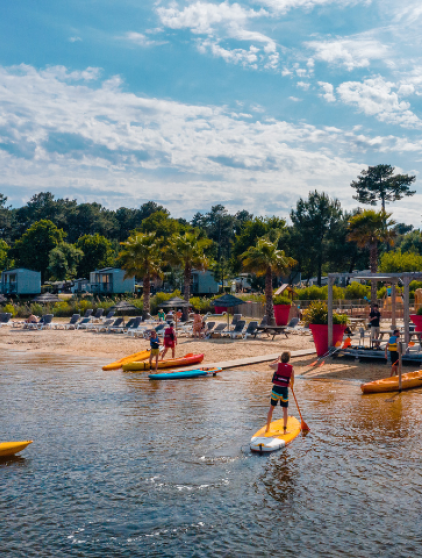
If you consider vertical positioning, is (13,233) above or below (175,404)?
above

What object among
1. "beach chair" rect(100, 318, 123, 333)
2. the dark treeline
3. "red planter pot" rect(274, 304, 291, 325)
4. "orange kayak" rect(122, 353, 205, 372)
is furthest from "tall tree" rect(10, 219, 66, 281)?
"orange kayak" rect(122, 353, 205, 372)

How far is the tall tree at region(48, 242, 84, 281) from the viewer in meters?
63.2

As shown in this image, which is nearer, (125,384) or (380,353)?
(125,384)

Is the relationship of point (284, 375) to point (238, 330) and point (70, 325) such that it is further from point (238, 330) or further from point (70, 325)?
point (70, 325)

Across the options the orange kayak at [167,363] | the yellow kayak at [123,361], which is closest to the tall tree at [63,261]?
the yellow kayak at [123,361]

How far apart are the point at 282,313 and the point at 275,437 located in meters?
20.2

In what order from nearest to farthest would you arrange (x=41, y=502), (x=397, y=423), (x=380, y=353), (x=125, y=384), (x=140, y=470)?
1. (x=41, y=502)
2. (x=140, y=470)
3. (x=397, y=423)
4. (x=125, y=384)
5. (x=380, y=353)

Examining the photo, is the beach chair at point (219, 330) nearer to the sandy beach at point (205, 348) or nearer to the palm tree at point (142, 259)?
the sandy beach at point (205, 348)

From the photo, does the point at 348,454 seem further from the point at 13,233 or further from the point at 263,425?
the point at 13,233

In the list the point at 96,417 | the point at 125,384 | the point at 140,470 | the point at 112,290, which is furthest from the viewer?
the point at 112,290

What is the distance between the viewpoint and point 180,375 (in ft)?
53.0

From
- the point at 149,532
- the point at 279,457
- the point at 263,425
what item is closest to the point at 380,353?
the point at 263,425

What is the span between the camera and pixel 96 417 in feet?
37.6

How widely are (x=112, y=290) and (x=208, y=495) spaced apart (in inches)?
1975
